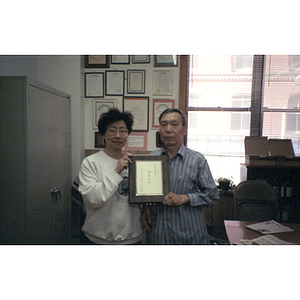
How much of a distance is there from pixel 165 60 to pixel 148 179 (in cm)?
74

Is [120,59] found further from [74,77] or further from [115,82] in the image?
[74,77]

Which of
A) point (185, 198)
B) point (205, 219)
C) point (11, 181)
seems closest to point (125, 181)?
point (185, 198)

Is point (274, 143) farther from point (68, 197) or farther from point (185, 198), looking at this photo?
point (68, 197)

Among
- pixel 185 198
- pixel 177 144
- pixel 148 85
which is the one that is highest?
pixel 148 85

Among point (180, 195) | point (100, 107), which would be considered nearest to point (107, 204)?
point (180, 195)

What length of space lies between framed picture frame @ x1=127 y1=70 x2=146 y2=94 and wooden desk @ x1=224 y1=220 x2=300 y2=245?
1035mm

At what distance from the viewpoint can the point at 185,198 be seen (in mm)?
1029

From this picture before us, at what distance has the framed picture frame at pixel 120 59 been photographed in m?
1.19

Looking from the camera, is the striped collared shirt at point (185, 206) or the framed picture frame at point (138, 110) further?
the framed picture frame at point (138, 110)

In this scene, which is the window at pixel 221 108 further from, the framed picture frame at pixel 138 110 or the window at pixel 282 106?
the framed picture frame at pixel 138 110

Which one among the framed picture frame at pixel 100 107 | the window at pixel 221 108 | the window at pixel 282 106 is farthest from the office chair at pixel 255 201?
the framed picture frame at pixel 100 107

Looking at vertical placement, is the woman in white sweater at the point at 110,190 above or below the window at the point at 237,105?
below

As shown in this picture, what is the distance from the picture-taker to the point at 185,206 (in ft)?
3.52
